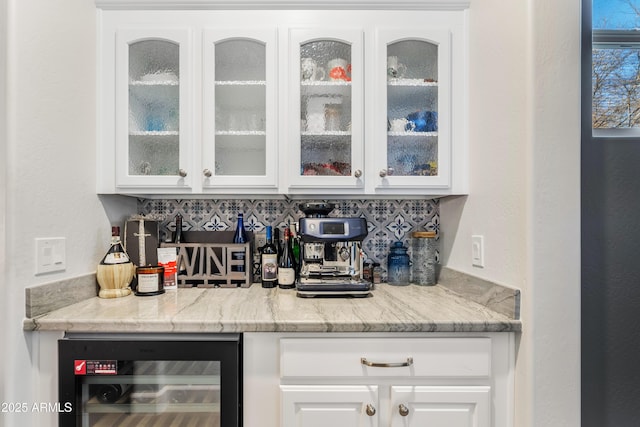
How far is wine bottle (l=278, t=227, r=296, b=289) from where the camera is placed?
5.34 feet

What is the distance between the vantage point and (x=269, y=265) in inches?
65.8

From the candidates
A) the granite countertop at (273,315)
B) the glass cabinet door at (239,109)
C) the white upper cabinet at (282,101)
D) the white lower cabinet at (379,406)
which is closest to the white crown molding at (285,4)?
the white upper cabinet at (282,101)

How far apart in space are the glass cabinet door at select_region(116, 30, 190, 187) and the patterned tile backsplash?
0.34 m

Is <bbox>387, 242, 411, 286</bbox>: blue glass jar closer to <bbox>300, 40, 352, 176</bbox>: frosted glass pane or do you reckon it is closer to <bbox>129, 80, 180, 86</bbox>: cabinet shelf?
<bbox>300, 40, 352, 176</bbox>: frosted glass pane

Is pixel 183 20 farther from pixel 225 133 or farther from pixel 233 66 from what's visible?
pixel 225 133

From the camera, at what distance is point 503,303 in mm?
1177

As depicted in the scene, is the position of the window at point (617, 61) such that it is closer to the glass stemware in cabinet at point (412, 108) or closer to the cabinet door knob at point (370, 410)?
the glass stemware in cabinet at point (412, 108)

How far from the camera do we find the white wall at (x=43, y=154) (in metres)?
1.10

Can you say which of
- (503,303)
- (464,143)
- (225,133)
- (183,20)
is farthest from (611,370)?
(183,20)

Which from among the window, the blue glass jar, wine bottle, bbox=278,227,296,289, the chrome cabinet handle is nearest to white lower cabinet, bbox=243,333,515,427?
the chrome cabinet handle

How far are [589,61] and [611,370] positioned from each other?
103 centimetres

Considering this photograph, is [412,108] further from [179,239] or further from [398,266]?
[179,239]

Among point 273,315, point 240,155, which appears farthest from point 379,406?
point 240,155

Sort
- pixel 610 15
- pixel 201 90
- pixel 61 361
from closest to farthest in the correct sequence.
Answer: pixel 61 361, pixel 610 15, pixel 201 90
